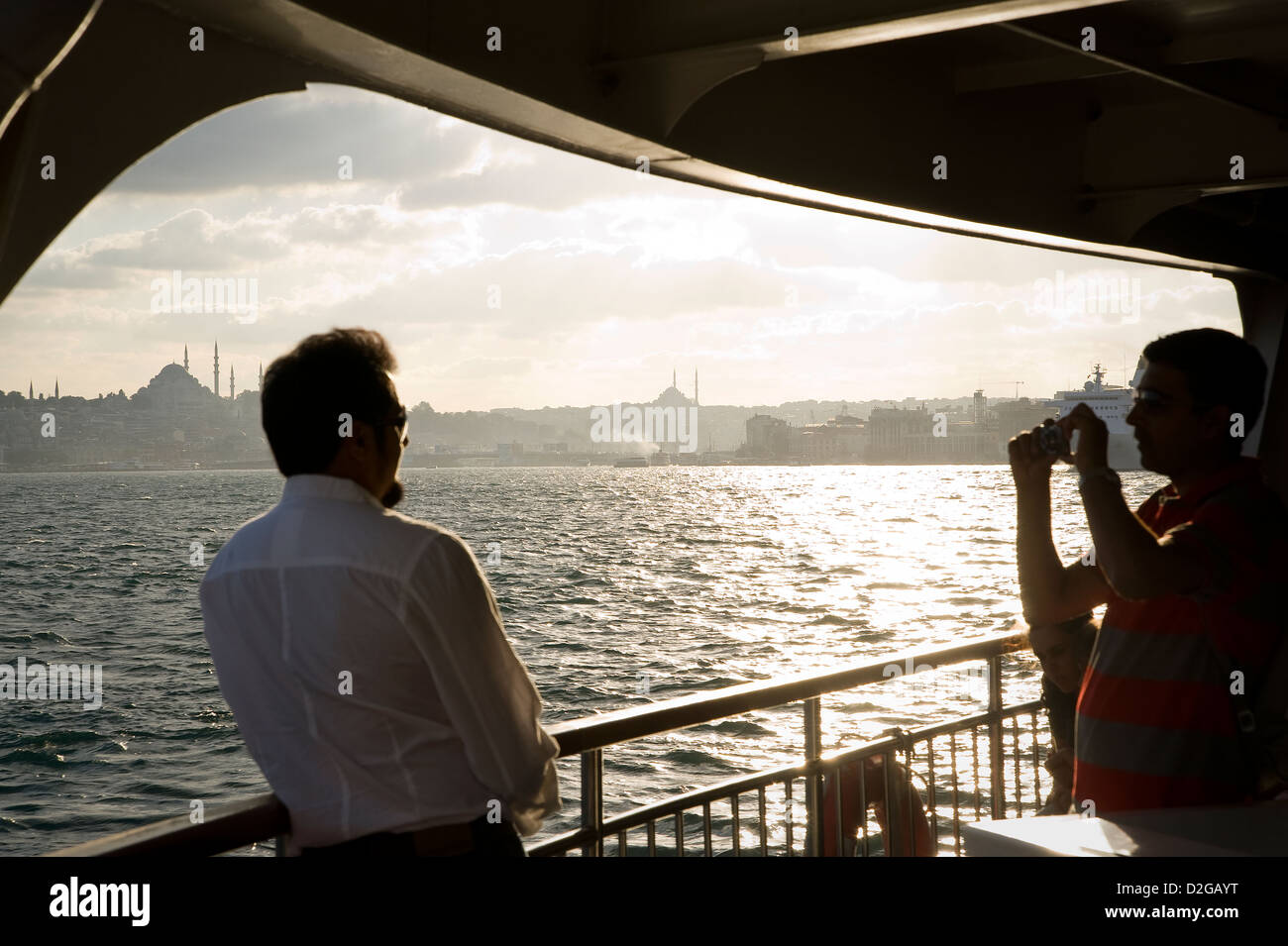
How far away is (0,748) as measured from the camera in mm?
37719

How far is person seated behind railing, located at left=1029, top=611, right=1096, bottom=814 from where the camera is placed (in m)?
3.74

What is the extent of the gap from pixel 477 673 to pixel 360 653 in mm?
196

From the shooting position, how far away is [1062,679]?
3.91 metres

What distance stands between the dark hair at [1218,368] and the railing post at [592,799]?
5.38 feet

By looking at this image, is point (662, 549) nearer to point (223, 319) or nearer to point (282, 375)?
point (223, 319)

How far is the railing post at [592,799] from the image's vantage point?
297 centimetres

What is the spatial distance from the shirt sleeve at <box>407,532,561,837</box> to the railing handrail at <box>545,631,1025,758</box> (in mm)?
416

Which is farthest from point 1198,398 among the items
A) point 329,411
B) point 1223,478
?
point 329,411

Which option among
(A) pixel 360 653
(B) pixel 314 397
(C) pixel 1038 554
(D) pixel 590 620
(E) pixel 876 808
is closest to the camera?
(A) pixel 360 653

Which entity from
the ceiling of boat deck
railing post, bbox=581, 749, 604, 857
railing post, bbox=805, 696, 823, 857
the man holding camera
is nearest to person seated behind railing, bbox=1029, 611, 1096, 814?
railing post, bbox=805, 696, 823, 857

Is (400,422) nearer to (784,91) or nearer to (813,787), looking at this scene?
(813,787)

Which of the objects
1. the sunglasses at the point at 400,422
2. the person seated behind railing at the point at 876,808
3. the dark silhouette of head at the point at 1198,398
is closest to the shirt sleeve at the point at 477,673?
the sunglasses at the point at 400,422
